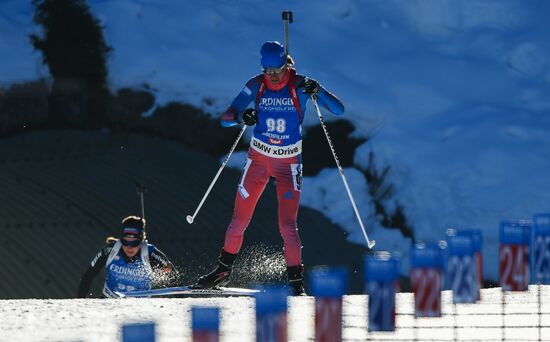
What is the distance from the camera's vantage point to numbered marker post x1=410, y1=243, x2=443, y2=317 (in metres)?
8.32

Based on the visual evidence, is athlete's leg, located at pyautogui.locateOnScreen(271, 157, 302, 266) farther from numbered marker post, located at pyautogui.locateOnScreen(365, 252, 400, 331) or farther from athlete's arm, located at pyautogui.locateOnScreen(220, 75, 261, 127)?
numbered marker post, located at pyautogui.locateOnScreen(365, 252, 400, 331)

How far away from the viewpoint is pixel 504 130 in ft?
68.9

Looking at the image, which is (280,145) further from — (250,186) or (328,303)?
(328,303)

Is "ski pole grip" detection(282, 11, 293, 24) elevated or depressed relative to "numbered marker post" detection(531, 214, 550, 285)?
elevated

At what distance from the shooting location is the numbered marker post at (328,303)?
740 centimetres

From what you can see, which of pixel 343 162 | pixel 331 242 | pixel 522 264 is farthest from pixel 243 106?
pixel 343 162

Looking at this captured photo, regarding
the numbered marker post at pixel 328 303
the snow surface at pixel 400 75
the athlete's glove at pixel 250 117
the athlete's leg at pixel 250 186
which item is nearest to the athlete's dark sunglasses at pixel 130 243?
the athlete's leg at pixel 250 186

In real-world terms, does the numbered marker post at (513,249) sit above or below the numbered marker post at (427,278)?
above

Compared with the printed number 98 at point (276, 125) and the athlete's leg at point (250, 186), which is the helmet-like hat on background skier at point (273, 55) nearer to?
the printed number 98 at point (276, 125)

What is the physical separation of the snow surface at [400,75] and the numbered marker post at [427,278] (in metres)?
10.3

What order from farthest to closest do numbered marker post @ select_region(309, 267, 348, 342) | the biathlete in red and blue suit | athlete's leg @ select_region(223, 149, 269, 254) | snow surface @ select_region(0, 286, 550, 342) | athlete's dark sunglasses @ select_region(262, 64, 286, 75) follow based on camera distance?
athlete's leg @ select_region(223, 149, 269, 254) → the biathlete in red and blue suit → athlete's dark sunglasses @ select_region(262, 64, 286, 75) → snow surface @ select_region(0, 286, 550, 342) → numbered marker post @ select_region(309, 267, 348, 342)

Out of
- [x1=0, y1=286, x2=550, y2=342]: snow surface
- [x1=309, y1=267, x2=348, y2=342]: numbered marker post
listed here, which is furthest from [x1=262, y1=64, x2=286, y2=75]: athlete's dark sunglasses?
[x1=309, y1=267, x2=348, y2=342]: numbered marker post

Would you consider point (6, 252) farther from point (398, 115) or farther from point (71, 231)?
point (398, 115)

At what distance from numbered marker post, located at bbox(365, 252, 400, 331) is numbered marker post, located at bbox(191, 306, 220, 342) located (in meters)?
1.59
